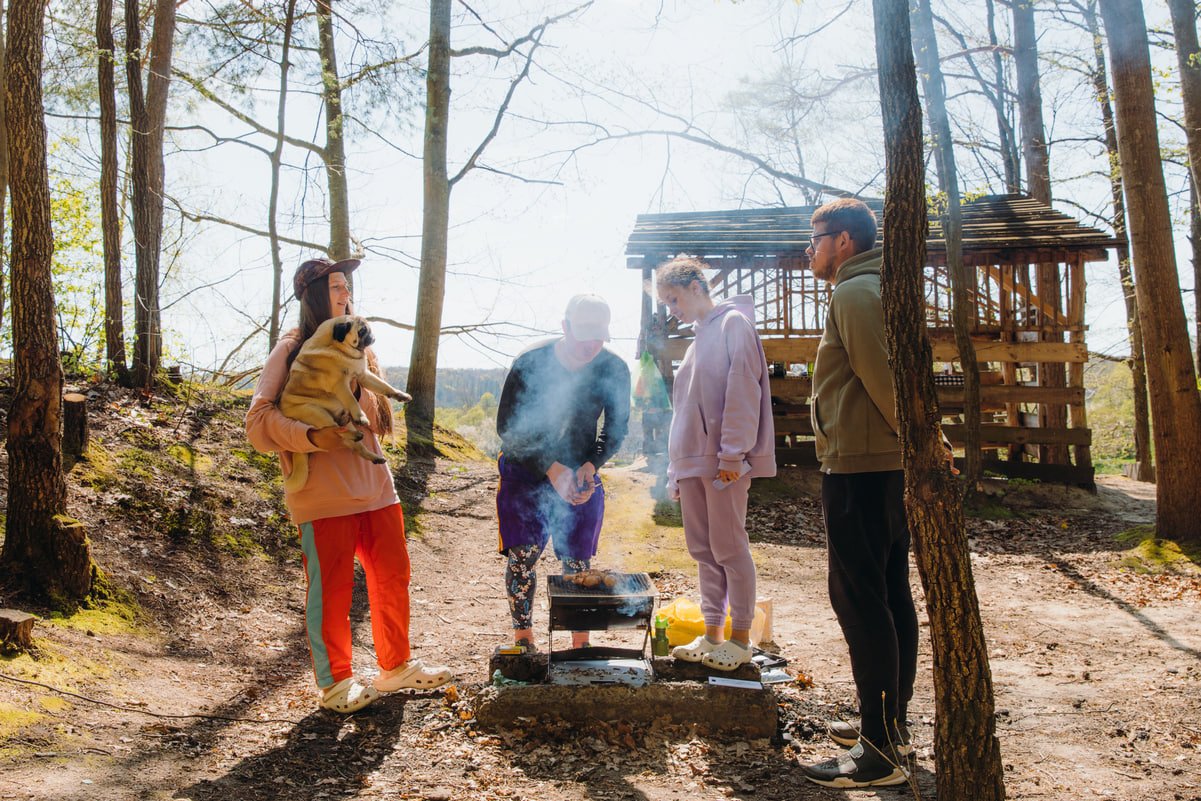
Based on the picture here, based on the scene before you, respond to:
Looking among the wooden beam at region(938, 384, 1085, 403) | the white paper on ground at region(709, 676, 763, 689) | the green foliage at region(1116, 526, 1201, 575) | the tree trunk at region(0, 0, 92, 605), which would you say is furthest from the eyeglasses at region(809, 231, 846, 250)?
the wooden beam at region(938, 384, 1085, 403)

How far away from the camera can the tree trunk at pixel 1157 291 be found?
7910 mm

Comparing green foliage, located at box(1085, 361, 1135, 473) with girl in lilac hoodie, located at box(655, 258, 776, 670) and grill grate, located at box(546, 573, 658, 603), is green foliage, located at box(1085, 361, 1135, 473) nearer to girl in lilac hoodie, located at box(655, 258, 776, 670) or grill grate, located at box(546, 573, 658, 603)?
girl in lilac hoodie, located at box(655, 258, 776, 670)

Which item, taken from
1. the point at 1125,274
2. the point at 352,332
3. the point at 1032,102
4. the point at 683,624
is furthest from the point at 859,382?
the point at 1032,102

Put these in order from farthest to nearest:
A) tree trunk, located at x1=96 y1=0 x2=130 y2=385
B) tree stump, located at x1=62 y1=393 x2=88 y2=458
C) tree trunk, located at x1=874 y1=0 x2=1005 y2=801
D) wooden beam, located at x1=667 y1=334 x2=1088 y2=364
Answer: wooden beam, located at x1=667 y1=334 x2=1088 y2=364, tree trunk, located at x1=96 y1=0 x2=130 y2=385, tree stump, located at x1=62 y1=393 x2=88 y2=458, tree trunk, located at x1=874 y1=0 x2=1005 y2=801

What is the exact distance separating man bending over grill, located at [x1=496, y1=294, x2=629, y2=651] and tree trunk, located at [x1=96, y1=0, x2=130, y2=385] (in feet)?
19.1

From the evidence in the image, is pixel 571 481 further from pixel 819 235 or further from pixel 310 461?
pixel 819 235

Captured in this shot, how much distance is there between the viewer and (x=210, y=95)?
11.6 metres

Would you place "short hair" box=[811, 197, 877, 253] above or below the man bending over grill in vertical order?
above

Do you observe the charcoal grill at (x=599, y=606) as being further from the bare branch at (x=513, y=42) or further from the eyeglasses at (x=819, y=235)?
the bare branch at (x=513, y=42)

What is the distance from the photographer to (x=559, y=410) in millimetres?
4227

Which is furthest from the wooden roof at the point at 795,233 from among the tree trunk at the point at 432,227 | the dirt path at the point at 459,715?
the dirt path at the point at 459,715

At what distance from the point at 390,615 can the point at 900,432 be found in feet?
8.46

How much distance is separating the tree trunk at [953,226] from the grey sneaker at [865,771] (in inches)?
355

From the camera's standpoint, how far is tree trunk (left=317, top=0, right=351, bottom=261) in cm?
1192
